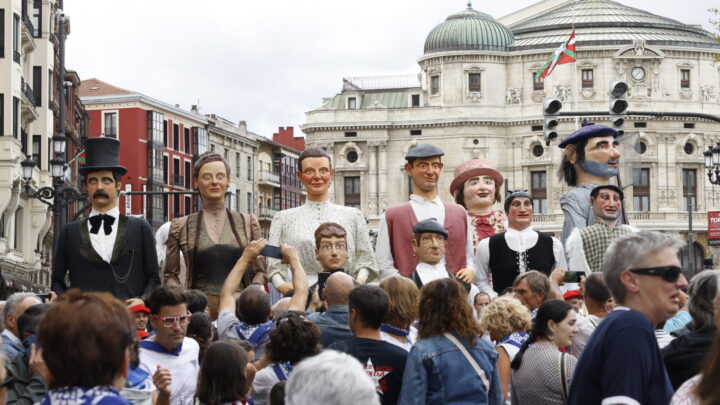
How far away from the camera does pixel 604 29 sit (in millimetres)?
92000

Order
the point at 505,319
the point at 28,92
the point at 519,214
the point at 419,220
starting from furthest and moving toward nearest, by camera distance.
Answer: the point at 28,92
the point at 519,214
the point at 419,220
the point at 505,319

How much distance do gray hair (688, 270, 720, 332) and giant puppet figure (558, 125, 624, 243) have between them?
4.91 metres

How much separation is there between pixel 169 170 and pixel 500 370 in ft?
253

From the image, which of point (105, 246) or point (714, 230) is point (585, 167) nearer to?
point (105, 246)

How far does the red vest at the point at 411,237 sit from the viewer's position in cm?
1114

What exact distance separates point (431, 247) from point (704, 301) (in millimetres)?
3754

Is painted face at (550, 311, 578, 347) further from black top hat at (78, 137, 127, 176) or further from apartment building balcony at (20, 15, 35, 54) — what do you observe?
apartment building balcony at (20, 15, 35, 54)

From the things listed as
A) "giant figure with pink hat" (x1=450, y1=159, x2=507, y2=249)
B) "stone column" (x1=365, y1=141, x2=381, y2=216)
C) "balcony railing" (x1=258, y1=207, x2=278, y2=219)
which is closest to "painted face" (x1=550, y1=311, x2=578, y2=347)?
"giant figure with pink hat" (x1=450, y1=159, x2=507, y2=249)

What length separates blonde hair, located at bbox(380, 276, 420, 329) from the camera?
8.12 meters

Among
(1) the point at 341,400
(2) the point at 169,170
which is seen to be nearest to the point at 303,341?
(1) the point at 341,400

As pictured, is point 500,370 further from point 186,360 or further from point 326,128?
point 326,128

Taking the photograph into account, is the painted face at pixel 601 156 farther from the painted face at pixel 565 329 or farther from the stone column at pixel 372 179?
the stone column at pixel 372 179

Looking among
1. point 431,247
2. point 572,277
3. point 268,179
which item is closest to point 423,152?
point 431,247

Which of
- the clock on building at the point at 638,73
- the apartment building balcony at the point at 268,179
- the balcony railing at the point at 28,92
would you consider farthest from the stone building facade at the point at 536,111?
the balcony railing at the point at 28,92
